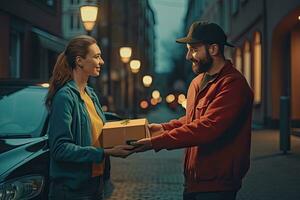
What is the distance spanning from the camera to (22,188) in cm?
405

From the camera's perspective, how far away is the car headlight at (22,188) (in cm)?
393

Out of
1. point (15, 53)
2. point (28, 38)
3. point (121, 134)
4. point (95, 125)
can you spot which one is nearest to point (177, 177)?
point (95, 125)

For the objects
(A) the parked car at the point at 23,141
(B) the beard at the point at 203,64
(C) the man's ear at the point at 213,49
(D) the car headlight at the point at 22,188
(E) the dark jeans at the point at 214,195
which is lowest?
(D) the car headlight at the point at 22,188

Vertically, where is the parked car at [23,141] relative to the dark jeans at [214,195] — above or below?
above

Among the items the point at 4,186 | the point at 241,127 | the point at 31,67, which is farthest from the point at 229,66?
the point at 31,67

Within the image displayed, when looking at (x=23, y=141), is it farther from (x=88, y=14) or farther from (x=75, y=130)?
(x=88, y=14)

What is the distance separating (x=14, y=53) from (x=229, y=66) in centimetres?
1858

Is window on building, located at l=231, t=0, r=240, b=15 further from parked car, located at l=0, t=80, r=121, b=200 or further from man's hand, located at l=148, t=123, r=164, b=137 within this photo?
man's hand, located at l=148, t=123, r=164, b=137

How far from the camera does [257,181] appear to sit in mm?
9531

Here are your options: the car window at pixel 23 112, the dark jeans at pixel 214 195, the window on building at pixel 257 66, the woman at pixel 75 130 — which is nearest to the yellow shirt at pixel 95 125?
the woman at pixel 75 130

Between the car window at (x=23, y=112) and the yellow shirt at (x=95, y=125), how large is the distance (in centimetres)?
168

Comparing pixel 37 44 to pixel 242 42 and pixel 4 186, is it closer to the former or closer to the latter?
pixel 242 42

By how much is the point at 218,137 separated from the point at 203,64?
44 centimetres

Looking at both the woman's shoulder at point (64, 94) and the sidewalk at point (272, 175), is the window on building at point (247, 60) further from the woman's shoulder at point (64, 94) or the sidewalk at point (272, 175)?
the woman's shoulder at point (64, 94)
